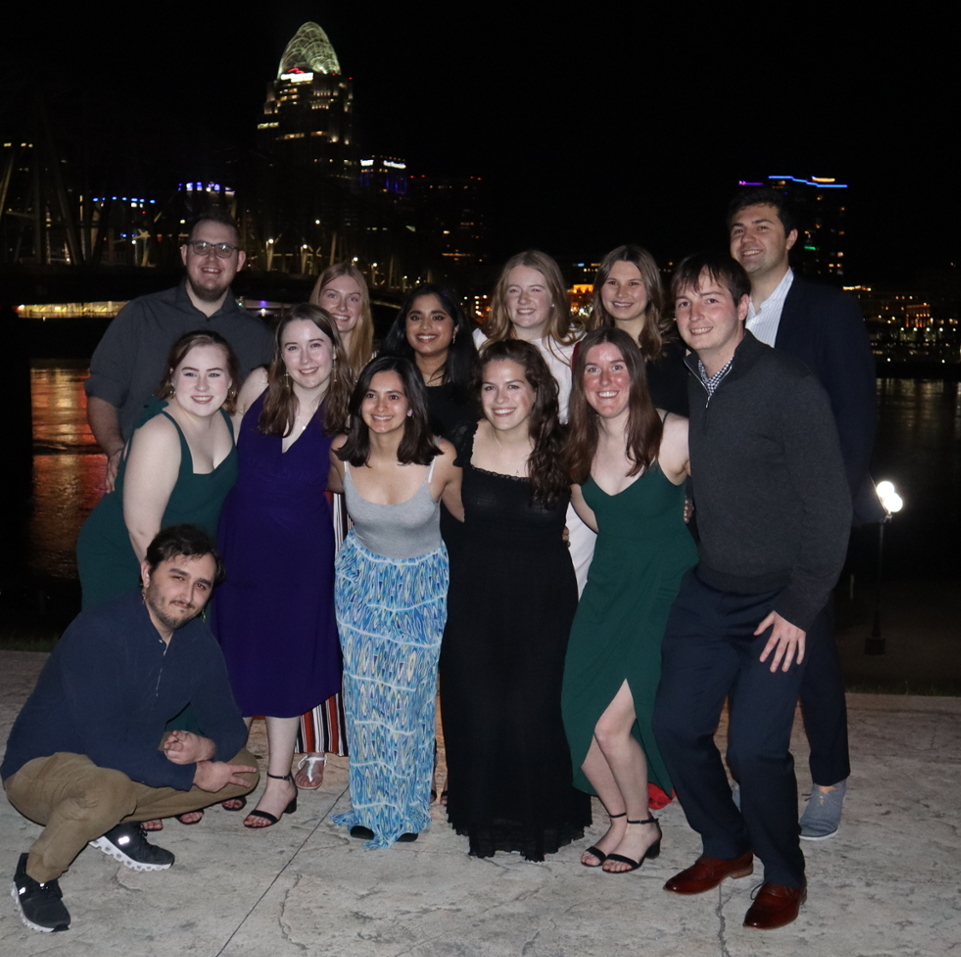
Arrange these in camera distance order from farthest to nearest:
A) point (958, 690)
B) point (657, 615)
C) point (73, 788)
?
point (958, 690), point (657, 615), point (73, 788)

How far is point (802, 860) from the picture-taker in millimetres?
3467

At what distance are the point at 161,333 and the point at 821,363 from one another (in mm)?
2643

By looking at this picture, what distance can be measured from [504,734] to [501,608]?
43 centimetres

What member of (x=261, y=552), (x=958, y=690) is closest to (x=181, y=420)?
(x=261, y=552)

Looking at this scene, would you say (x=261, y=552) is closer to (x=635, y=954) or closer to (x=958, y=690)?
(x=635, y=954)

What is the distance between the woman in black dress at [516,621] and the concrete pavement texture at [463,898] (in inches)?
6.3

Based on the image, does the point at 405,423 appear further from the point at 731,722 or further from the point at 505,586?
the point at 731,722

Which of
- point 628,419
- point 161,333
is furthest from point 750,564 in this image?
point 161,333

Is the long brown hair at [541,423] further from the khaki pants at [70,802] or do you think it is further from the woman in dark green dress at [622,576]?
the khaki pants at [70,802]

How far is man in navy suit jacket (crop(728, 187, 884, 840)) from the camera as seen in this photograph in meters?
3.80

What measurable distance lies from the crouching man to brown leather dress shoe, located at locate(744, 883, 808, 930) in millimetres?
1664

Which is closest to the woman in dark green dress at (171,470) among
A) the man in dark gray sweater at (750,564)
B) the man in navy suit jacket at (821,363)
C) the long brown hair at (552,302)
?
the long brown hair at (552,302)

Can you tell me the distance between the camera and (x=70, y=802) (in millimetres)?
3369

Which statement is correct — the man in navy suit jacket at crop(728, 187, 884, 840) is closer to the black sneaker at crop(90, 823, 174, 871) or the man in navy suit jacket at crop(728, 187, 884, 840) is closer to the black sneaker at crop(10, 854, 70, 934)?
the black sneaker at crop(90, 823, 174, 871)
